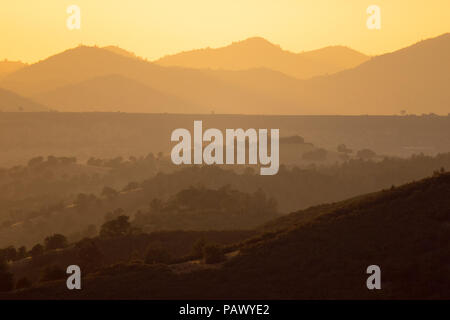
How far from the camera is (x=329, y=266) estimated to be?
37.0 meters

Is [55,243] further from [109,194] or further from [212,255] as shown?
[109,194]

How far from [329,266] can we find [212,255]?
651 centimetres

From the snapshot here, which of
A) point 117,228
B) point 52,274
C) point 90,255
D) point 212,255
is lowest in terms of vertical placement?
point 52,274

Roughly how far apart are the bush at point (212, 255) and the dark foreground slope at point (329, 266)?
0.84 metres

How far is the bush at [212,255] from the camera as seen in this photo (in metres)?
40.1

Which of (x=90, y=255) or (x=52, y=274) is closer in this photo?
(x=52, y=274)

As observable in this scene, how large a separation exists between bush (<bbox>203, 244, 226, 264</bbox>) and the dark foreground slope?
839mm

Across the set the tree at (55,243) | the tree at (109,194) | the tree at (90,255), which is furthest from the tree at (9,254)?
the tree at (109,194)

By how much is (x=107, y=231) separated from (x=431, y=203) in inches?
1204

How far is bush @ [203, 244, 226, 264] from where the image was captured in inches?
1577

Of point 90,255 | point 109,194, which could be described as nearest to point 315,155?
point 109,194

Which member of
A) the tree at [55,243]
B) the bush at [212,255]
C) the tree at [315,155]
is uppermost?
the tree at [315,155]

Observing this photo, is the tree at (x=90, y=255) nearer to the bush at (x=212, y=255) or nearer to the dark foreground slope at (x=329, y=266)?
the dark foreground slope at (x=329, y=266)
